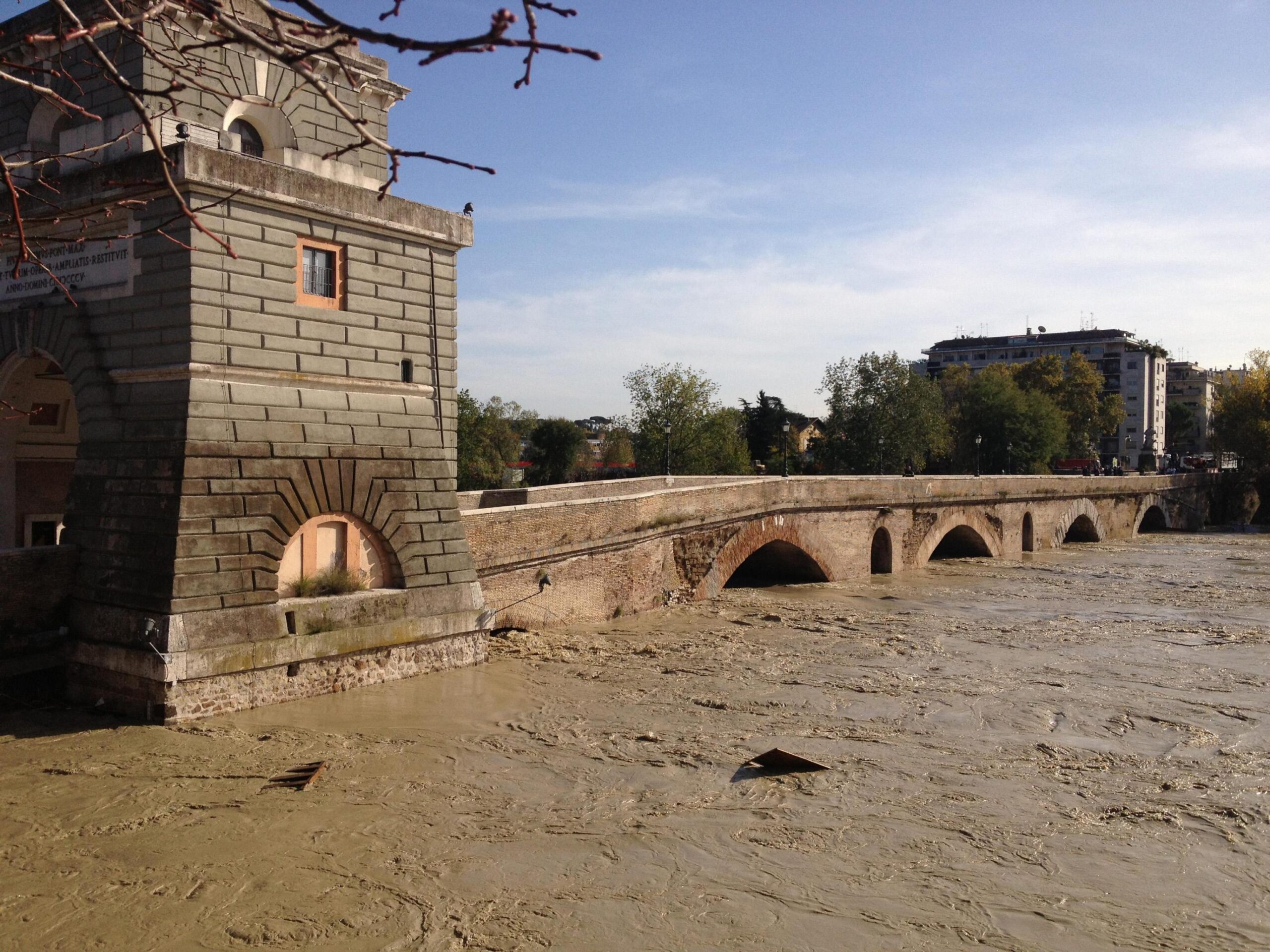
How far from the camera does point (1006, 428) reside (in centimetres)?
6134

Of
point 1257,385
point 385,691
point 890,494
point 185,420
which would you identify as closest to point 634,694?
point 385,691

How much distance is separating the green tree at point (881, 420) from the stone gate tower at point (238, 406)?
45.5 meters

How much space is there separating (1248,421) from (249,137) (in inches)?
2408

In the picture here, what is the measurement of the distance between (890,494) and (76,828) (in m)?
21.4

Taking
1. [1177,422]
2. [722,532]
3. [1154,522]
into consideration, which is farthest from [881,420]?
[1177,422]

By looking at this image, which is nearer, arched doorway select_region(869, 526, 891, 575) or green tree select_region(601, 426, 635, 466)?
arched doorway select_region(869, 526, 891, 575)

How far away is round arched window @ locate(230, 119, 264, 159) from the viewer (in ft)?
40.3

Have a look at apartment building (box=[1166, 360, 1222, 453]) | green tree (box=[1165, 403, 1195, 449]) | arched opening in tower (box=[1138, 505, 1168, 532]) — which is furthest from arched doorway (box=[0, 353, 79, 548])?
apartment building (box=[1166, 360, 1222, 453])

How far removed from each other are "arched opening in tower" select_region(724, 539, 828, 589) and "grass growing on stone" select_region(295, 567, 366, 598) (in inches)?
480

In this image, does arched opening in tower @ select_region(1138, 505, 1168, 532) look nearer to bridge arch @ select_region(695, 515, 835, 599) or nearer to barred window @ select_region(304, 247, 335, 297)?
bridge arch @ select_region(695, 515, 835, 599)

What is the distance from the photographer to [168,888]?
6832 mm

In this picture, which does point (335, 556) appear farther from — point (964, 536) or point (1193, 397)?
point (1193, 397)

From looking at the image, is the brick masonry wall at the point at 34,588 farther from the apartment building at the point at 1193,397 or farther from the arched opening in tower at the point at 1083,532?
the apartment building at the point at 1193,397

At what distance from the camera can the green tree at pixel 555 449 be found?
59250 millimetres
